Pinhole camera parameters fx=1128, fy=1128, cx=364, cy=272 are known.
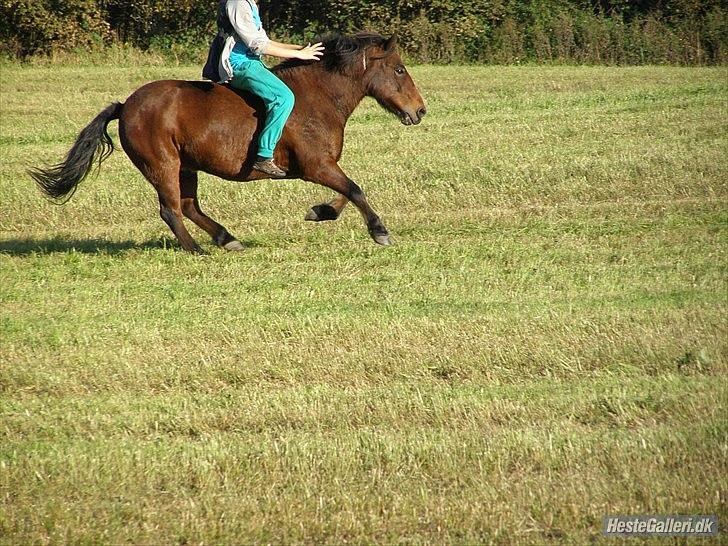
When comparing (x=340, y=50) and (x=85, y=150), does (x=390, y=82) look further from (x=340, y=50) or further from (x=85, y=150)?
(x=85, y=150)

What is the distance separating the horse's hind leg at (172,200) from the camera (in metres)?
10.3

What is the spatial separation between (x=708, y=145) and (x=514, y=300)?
7595 mm

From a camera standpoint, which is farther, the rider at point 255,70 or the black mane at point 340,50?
the black mane at point 340,50

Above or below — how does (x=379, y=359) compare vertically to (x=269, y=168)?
below

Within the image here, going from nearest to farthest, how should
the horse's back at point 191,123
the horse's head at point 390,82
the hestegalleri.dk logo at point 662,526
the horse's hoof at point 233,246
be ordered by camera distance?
the hestegalleri.dk logo at point 662,526 → the horse's back at point 191,123 → the horse's head at point 390,82 → the horse's hoof at point 233,246

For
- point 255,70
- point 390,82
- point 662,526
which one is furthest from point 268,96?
point 662,526

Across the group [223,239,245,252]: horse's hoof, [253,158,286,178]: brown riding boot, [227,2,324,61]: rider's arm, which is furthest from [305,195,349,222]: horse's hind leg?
[227,2,324,61]: rider's arm

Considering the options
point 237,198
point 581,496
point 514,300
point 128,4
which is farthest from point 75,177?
point 128,4

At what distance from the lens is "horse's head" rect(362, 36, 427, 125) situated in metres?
10.4

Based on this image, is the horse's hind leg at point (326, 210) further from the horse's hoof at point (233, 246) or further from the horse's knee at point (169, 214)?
the horse's knee at point (169, 214)

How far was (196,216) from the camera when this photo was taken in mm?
10836

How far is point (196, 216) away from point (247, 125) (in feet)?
3.99

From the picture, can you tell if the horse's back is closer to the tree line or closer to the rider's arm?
the rider's arm

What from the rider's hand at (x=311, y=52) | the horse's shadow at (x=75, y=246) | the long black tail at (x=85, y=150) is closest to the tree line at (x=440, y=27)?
the horse's shadow at (x=75, y=246)
